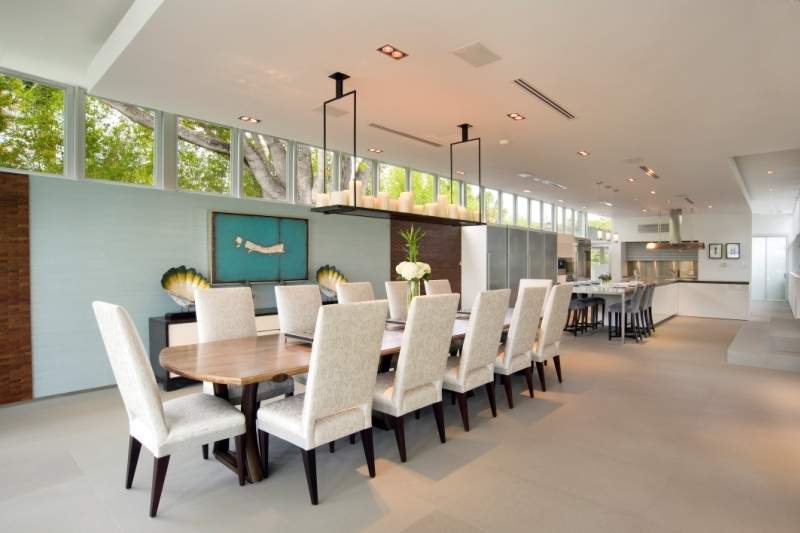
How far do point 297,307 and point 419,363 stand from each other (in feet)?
4.79

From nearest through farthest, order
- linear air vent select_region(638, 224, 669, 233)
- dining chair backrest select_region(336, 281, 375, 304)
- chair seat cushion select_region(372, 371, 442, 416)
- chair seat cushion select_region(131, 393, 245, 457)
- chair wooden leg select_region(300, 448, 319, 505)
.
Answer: chair seat cushion select_region(131, 393, 245, 457)
chair wooden leg select_region(300, 448, 319, 505)
chair seat cushion select_region(372, 371, 442, 416)
dining chair backrest select_region(336, 281, 375, 304)
linear air vent select_region(638, 224, 669, 233)

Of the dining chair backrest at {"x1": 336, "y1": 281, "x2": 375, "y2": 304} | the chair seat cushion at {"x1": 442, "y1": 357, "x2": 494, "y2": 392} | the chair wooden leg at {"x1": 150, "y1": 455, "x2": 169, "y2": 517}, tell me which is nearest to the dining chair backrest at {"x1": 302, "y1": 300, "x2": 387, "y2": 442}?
the chair wooden leg at {"x1": 150, "y1": 455, "x2": 169, "y2": 517}

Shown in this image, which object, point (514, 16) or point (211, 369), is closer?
point (211, 369)

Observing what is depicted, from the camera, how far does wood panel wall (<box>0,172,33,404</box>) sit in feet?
13.0

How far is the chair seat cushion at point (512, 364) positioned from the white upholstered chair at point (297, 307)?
1.60 m

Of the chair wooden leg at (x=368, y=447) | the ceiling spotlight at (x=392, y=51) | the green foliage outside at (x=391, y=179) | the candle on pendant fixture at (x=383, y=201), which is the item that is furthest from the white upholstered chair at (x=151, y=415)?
the green foliage outside at (x=391, y=179)

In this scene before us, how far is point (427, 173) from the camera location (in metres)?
8.04

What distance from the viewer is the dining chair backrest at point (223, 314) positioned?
341cm

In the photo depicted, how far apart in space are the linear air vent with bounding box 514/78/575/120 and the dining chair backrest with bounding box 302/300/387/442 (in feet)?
7.79

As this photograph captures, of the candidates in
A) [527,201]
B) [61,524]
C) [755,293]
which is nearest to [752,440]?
[61,524]

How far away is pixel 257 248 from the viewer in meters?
5.55

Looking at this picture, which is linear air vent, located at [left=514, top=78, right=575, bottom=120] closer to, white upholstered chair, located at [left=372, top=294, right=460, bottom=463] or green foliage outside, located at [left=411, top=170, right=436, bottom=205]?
white upholstered chair, located at [left=372, top=294, right=460, bottom=463]

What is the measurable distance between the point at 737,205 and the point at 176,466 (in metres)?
12.5

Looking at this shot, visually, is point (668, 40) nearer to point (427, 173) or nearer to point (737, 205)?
point (427, 173)
